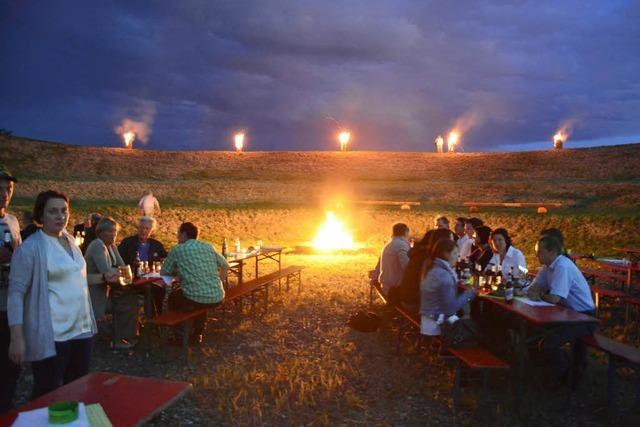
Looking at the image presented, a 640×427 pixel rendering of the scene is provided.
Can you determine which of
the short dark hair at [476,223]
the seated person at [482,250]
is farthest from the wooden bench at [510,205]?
the seated person at [482,250]

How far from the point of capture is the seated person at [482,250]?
739 cm

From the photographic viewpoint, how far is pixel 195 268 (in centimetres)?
612

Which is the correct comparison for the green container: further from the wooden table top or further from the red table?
the wooden table top

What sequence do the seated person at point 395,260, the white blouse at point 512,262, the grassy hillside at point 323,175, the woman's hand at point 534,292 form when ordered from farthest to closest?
the grassy hillside at point 323,175
the seated person at point 395,260
the white blouse at point 512,262
the woman's hand at point 534,292

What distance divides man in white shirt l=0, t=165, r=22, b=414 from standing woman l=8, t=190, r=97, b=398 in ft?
2.19

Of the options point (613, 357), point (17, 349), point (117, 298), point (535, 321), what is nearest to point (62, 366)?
point (17, 349)

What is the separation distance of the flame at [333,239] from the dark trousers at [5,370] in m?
12.4

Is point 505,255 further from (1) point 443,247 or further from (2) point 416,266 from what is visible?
(1) point 443,247

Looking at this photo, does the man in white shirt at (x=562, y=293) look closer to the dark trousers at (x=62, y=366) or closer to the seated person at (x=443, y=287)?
the seated person at (x=443, y=287)

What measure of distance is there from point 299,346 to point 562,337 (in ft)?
10.9

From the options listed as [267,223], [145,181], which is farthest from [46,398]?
[145,181]

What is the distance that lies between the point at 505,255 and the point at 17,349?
5903 millimetres

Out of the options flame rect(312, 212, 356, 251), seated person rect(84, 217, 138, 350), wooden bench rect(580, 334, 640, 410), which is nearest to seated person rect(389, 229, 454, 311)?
wooden bench rect(580, 334, 640, 410)

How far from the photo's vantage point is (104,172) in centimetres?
3472
